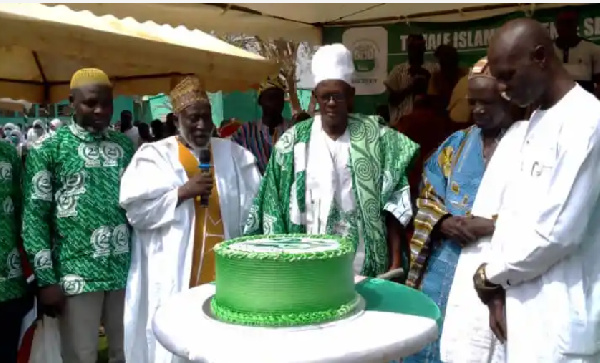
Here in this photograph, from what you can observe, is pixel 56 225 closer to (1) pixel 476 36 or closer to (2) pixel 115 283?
(2) pixel 115 283

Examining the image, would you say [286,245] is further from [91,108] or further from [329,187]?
[91,108]

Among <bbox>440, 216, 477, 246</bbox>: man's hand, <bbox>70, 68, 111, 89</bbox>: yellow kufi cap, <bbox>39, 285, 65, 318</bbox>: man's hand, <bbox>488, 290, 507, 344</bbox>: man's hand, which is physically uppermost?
<bbox>70, 68, 111, 89</bbox>: yellow kufi cap

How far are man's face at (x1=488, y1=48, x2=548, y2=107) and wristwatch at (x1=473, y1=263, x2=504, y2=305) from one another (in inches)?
24.9

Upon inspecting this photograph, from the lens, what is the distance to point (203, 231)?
3604 millimetres

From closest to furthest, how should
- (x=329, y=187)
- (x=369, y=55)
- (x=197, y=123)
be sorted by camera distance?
(x=329, y=187), (x=197, y=123), (x=369, y=55)

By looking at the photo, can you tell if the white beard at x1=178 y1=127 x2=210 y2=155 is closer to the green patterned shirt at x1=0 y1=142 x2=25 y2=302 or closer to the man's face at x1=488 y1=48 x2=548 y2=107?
the green patterned shirt at x1=0 y1=142 x2=25 y2=302

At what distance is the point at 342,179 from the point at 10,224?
5.93 feet

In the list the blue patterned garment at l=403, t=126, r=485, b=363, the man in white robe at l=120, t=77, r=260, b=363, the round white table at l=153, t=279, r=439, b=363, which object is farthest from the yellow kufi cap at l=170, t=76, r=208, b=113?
the round white table at l=153, t=279, r=439, b=363

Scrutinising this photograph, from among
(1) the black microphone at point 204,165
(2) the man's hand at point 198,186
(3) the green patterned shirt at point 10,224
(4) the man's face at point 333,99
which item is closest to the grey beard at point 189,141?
(1) the black microphone at point 204,165

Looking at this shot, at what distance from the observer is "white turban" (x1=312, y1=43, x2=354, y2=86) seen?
339 cm

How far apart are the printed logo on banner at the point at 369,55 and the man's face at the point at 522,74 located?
13.7 ft

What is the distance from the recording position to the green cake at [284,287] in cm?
191

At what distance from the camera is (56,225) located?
3572mm

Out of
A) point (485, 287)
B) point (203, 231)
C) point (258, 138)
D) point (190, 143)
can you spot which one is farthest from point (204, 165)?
point (485, 287)
